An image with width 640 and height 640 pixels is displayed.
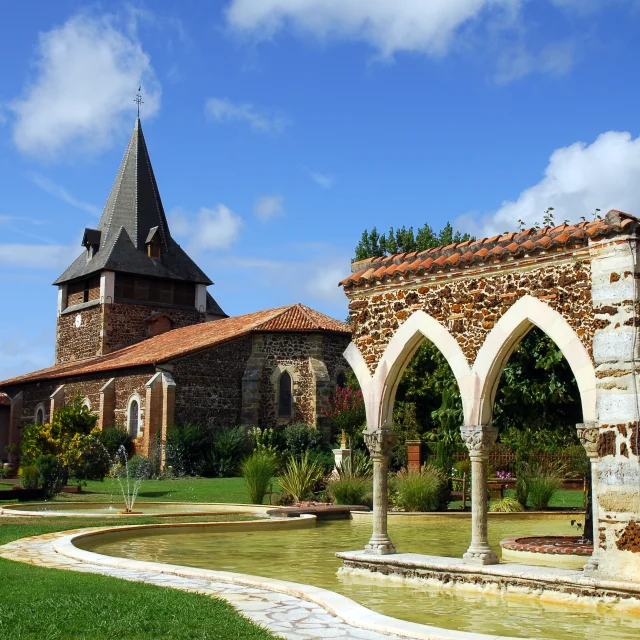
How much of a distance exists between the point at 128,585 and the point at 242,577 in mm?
1223

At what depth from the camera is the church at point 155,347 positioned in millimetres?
34625

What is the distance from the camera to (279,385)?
3550 cm

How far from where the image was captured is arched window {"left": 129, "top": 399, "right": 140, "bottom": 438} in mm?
35125

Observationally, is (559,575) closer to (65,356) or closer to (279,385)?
(279,385)

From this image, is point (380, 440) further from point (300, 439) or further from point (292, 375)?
point (292, 375)

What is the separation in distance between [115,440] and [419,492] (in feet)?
60.2

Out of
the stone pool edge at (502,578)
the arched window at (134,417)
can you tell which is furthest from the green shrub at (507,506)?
the arched window at (134,417)

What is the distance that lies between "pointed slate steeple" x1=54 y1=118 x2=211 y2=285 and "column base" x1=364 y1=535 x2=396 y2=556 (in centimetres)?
3434

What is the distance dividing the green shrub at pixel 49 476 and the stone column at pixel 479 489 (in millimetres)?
13403

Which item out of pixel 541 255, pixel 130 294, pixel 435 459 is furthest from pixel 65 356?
pixel 541 255

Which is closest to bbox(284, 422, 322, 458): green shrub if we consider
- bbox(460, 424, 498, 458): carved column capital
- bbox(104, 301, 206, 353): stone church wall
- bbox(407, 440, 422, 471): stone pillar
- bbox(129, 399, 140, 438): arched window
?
bbox(129, 399, 140, 438): arched window

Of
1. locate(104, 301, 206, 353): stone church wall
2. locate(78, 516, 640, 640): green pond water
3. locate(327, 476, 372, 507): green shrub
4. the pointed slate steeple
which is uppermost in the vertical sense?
the pointed slate steeple

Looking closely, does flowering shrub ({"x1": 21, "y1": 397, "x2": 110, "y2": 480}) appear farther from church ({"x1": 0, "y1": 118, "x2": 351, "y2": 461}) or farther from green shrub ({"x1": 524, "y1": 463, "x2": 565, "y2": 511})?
green shrub ({"x1": 524, "y1": 463, "x2": 565, "y2": 511})

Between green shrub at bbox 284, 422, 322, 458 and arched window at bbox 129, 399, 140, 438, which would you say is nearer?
green shrub at bbox 284, 422, 322, 458
